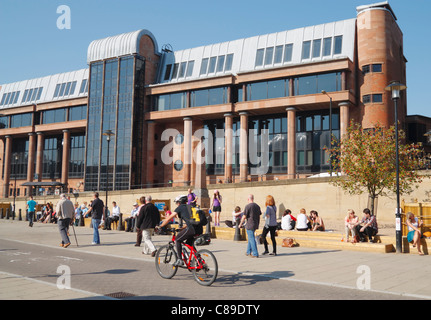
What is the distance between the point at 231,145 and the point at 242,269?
35.8m

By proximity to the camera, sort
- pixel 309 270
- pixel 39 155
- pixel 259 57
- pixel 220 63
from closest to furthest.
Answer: pixel 309 270 < pixel 259 57 < pixel 220 63 < pixel 39 155

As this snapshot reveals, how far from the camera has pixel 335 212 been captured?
30156 millimetres

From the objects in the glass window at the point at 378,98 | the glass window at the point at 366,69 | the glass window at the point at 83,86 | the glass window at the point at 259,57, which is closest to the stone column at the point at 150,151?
the glass window at the point at 83,86

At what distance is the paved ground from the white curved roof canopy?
3836 cm

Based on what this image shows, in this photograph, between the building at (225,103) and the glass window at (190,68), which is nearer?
the building at (225,103)

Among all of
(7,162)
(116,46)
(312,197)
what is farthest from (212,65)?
(7,162)

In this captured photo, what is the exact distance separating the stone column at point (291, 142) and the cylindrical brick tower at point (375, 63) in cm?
666

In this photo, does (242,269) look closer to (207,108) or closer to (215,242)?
(215,242)

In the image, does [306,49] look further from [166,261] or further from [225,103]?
[166,261]

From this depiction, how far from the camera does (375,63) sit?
4016cm

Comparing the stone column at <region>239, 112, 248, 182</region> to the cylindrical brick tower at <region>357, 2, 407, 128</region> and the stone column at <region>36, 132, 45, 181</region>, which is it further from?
the stone column at <region>36, 132, 45, 181</region>

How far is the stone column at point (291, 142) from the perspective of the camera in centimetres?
4119

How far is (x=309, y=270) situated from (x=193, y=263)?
3.35 meters

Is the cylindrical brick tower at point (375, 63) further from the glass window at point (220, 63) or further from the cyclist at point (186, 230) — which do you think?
the cyclist at point (186, 230)
